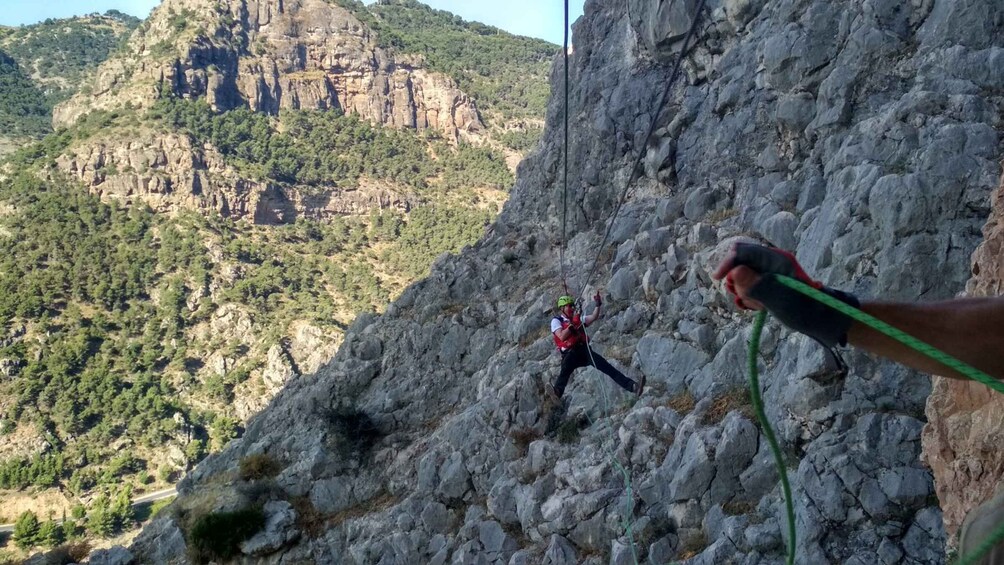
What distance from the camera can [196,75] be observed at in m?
83.6

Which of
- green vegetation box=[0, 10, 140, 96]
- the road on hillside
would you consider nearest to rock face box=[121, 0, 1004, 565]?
the road on hillside

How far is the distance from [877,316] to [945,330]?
25cm

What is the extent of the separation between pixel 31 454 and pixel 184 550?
38.8 m

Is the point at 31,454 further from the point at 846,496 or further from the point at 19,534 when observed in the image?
the point at 846,496

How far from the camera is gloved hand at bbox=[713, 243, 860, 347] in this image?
91.4 inches

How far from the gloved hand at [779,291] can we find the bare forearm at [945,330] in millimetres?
101

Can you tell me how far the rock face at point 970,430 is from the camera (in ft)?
14.0

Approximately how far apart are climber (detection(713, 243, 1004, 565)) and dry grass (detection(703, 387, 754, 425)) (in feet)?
18.3

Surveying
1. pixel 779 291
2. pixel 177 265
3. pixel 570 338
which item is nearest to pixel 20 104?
pixel 177 265

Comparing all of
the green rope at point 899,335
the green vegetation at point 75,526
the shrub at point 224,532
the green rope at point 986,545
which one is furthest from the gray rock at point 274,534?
the green vegetation at point 75,526

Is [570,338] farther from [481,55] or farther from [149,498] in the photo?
[481,55]

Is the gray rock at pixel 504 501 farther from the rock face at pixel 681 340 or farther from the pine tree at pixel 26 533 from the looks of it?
the pine tree at pixel 26 533

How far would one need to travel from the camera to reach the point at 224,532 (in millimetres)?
14188

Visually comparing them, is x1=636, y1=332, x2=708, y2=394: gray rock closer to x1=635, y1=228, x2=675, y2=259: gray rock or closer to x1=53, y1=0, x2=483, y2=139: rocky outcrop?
x1=635, y1=228, x2=675, y2=259: gray rock
